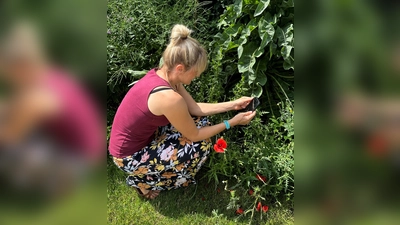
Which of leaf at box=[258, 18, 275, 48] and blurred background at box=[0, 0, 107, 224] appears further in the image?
leaf at box=[258, 18, 275, 48]

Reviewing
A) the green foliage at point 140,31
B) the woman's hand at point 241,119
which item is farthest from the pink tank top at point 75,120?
the green foliage at point 140,31

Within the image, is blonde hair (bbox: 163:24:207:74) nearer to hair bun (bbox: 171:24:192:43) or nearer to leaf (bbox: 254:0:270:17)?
hair bun (bbox: 171:24:192:43)

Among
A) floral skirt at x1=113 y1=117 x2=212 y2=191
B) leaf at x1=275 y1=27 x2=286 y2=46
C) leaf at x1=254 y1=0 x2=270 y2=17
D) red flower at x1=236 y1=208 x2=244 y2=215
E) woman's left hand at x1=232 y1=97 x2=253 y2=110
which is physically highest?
leaf at x1=254 y1=0 x2=270 y2=17

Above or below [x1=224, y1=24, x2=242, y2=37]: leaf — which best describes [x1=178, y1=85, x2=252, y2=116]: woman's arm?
below

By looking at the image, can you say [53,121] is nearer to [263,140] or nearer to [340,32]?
[340,32]

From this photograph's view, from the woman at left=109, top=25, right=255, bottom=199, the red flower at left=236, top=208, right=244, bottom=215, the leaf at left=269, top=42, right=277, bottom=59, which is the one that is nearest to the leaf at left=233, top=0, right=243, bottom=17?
the leaf at left=269, top=42, right=277, bottom=59

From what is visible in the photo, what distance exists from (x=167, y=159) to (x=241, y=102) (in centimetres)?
68

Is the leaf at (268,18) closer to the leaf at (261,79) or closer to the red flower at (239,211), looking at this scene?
the leaf at (261,79)

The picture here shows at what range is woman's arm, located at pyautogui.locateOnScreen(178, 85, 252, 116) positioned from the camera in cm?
252

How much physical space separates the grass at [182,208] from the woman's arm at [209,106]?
0.53 m

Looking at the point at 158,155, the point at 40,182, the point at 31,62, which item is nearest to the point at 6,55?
the point at 31,62

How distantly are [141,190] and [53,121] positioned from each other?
1.98 m

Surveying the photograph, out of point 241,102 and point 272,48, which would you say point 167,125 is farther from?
point 272,48

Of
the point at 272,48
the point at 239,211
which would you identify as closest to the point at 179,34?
the point at 272,48
